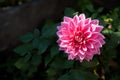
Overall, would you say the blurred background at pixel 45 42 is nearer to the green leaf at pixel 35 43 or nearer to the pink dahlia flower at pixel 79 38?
the green leaf at pixel 35 43

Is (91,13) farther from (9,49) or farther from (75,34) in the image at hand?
(9,49)

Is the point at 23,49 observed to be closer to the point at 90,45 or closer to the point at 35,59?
the point at 35,59

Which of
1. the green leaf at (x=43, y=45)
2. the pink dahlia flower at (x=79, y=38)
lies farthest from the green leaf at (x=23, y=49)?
the pink dahlia flower at (x=79, y=38)

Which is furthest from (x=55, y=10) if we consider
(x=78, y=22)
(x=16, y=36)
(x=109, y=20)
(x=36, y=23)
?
(x=78, y=22)

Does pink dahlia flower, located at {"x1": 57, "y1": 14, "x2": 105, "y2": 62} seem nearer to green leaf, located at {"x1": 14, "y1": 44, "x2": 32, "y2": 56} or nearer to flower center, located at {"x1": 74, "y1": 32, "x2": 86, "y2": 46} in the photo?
flower center, located at {"x1": 74, "y1": 32, "x2": 86, "y2": 46}

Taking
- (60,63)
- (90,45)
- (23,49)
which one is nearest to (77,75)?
(60,63)
